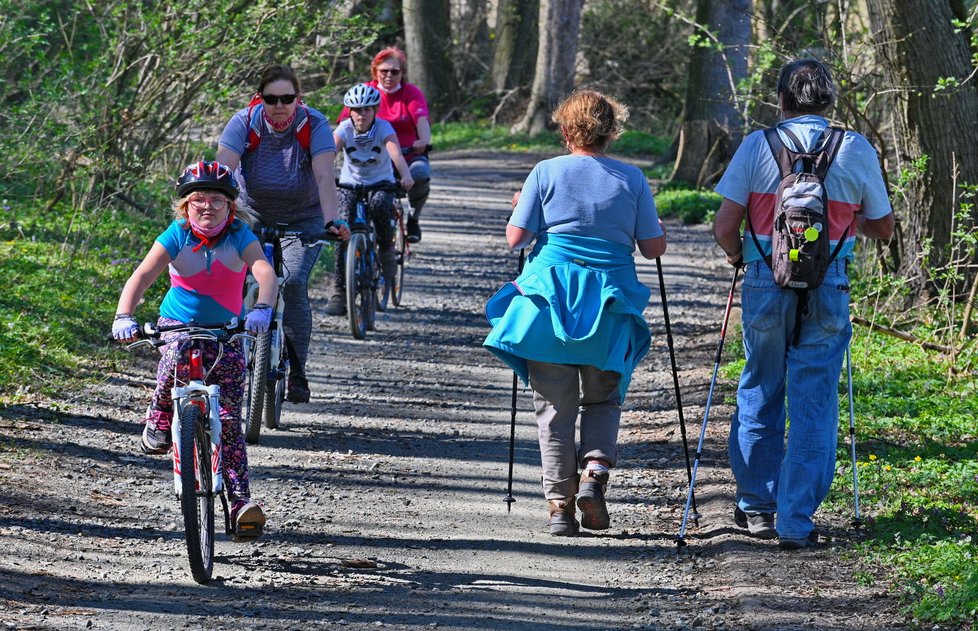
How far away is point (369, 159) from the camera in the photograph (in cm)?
1081

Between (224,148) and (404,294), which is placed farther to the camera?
(404,294)

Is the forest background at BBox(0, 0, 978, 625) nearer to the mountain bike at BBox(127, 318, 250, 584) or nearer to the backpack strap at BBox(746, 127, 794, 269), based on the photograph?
the backpack strap at BBox(746, 127, 794, 269)

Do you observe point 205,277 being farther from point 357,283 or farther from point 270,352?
point 357,283

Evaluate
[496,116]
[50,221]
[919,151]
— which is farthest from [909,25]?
[496,116]

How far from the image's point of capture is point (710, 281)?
14.3 metres

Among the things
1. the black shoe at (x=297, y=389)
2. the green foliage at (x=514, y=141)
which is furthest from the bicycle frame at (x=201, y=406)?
the green foliage at (x=514, y=141)

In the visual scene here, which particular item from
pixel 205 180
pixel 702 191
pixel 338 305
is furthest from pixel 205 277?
pixel 702 191

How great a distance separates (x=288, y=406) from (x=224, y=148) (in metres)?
1.95

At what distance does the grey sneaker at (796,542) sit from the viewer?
19.6 ft

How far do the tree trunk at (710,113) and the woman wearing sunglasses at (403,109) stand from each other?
8514mm

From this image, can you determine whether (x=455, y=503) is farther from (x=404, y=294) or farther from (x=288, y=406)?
(x=404, y=294)

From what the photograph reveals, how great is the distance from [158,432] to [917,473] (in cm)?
393

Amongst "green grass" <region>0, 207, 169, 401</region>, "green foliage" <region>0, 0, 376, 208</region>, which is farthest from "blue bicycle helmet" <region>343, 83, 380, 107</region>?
"green foliage" <region>0, 0, 376, 208</region>

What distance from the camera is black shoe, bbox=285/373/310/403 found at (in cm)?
828
